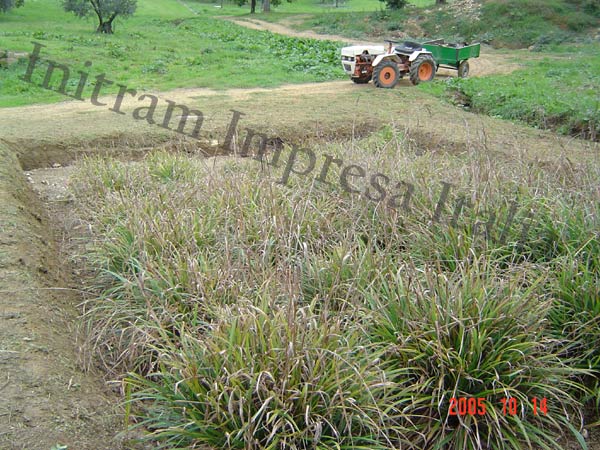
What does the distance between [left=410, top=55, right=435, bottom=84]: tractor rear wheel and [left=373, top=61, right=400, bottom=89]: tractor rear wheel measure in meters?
0.64

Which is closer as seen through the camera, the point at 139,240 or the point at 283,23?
the point at 139,240

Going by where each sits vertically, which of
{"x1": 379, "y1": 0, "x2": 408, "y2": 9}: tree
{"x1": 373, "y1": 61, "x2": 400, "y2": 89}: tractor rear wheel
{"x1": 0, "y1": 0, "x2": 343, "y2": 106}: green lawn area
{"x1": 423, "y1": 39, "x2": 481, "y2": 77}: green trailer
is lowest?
{"x1": 0, "y1": 0, "x2": 343, "y2": 106}: green lawn area

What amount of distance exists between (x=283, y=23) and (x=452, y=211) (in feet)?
98.9

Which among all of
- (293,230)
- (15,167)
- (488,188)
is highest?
(488,188)

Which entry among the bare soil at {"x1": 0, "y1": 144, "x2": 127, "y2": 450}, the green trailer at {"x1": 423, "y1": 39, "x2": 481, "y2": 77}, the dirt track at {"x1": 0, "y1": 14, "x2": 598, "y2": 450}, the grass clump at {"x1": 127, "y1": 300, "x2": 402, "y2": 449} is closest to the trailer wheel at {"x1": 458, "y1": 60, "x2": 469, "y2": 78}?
the green trailer at {"x1": 423, "y1": 39, "x2": 481, "y2": 77}

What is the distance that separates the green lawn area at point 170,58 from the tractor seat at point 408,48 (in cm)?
161

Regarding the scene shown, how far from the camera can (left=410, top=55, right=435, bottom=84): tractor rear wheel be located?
13.7m

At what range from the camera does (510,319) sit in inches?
140

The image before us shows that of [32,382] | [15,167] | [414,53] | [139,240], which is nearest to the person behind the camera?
[32,382]

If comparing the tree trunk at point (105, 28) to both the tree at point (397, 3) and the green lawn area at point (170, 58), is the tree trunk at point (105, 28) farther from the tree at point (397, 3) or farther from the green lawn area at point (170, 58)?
the tree at point (397, 3)

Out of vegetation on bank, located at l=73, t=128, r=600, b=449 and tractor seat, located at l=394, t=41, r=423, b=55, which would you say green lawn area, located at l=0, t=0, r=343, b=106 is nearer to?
tractor seat, located at l=394, t=41, r=423, b=55

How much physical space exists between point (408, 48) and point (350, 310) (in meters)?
11.8

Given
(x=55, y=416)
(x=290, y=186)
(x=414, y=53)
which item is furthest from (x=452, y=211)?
(x=414, y=53)

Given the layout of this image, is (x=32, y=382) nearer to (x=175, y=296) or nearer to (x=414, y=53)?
(x=175, y=296)
